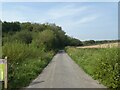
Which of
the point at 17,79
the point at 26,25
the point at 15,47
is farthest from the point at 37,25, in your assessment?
the point at 17,79

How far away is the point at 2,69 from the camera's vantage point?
13656 millimetres

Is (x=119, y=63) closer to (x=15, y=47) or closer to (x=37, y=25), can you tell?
(x=15, y=47)

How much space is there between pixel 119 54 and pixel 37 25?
86.9 meters

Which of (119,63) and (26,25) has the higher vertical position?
(26,25)

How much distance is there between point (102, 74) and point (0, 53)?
10.0 metres

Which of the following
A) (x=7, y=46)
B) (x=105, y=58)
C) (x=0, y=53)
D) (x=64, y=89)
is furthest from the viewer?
(x=7, y=46)

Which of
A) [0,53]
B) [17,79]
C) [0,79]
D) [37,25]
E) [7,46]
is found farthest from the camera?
[37,25]

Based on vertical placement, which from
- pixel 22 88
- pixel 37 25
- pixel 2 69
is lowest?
pixel 22 88

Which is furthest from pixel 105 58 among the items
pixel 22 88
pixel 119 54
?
pixel 22 88

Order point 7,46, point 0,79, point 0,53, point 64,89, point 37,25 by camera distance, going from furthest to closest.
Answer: point 37,25 → point 7,46 → point 0,53 → point 64,89 → point 0,79

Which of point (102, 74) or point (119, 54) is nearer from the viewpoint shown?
point (119, 54)

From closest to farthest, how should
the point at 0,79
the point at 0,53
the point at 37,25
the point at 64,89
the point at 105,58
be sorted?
the point at 0,79 < the point at 64,89 < the point at 105,58 < the point at 0,53 < the point at 37,25

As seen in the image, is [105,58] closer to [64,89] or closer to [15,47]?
[64,89]

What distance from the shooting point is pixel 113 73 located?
50.1ft
